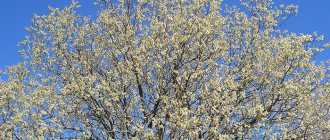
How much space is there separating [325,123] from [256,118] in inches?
127

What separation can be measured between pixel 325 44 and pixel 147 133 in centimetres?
1030

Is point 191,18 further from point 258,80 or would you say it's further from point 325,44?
point 325,44

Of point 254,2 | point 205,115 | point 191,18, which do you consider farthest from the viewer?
point 254,2

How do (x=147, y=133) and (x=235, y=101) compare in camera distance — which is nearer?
(x=147, y=133)

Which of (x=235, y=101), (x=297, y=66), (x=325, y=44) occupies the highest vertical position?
(x=325, y=44)

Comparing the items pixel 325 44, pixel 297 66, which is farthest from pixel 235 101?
pixel 325 44

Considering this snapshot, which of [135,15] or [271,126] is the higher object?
[135,15]

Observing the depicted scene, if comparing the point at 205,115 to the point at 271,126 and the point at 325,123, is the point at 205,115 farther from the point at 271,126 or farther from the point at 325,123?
the point at 325,123

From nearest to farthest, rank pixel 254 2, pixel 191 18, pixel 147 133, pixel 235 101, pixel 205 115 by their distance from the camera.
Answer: pixel 147 133
pixel 205 115
pixel 235 101
pixel 191 18
pixel 254 2

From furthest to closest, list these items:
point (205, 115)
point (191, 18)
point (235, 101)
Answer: point (191, 18) < point (235, 101) < point (205, 115)

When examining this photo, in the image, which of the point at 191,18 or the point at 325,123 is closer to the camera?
the point at 325,123

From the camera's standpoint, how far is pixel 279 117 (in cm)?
1877

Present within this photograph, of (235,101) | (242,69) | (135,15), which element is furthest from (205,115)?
(135,15)

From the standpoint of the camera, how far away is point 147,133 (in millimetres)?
16266
